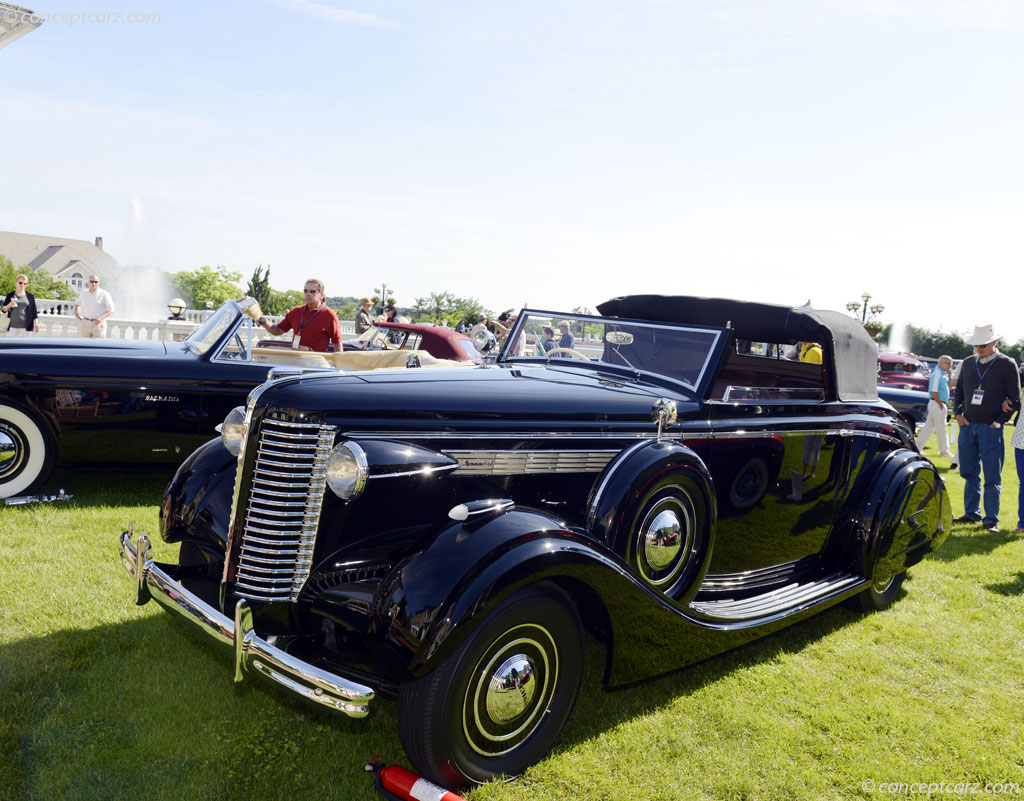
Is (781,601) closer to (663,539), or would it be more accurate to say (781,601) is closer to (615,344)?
(663,539)

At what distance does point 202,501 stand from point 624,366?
91.3 inches

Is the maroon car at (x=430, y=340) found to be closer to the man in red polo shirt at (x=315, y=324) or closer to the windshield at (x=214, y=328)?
the man in red polo shirt at (x=315, y=324)

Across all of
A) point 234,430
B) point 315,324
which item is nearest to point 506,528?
point 234,430

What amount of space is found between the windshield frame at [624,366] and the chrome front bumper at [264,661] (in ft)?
7.47

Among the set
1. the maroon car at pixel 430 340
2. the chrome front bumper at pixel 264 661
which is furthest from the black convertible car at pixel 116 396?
the maroon car at pixel 430 340

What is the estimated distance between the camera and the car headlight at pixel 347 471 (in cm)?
271

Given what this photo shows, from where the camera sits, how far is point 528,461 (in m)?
3.29

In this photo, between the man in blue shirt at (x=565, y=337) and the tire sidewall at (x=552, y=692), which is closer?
the tire sidewall at (x=552, y=692)

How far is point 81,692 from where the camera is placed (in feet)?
10.5

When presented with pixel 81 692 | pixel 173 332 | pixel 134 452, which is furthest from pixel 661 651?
pixel 173 332

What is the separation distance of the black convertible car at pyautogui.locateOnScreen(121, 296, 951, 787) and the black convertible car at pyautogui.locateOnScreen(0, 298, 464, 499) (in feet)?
9.04

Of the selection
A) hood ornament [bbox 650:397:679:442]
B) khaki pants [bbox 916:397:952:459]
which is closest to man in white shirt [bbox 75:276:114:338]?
hood ornament [bbox 650:397:679:442]

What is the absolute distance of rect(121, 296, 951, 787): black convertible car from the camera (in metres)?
2.54

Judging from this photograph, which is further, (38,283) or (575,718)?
(38,283)
